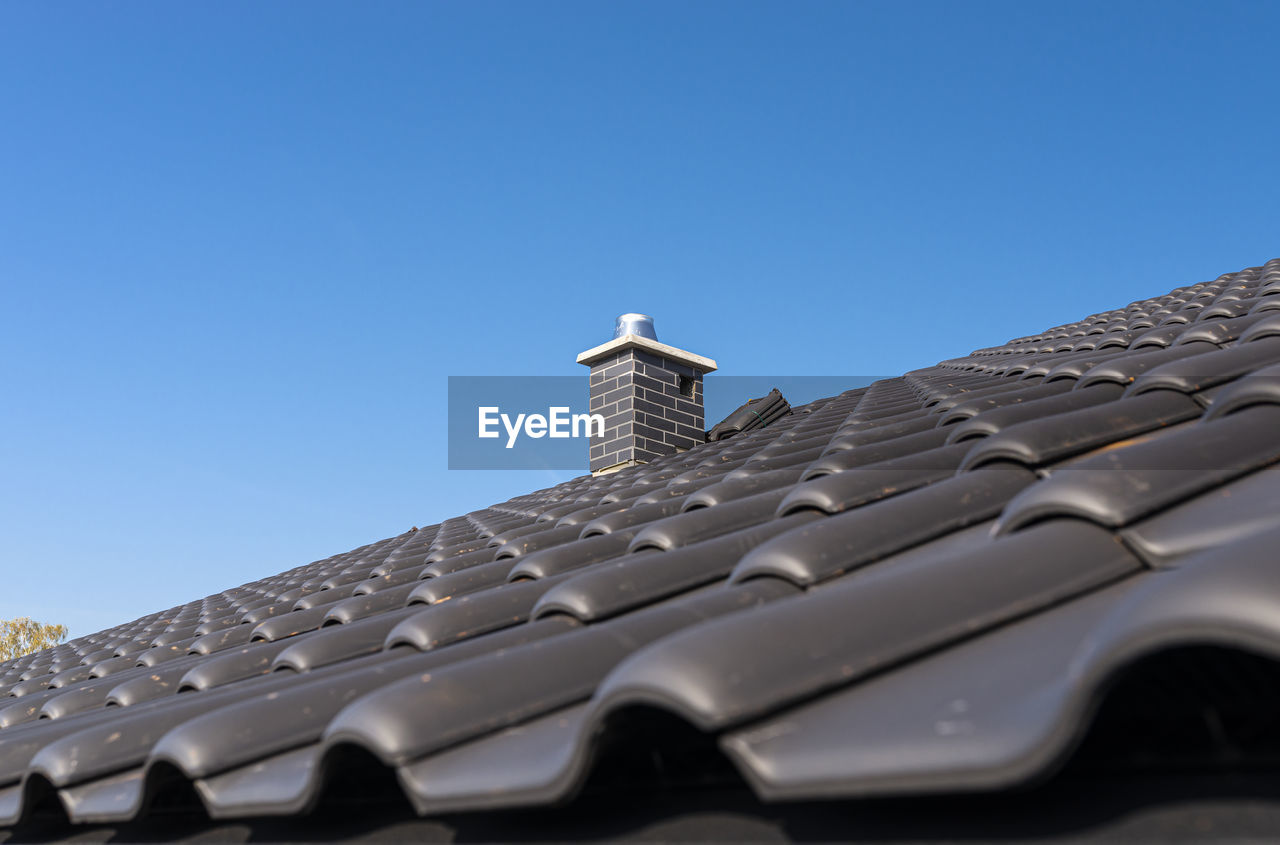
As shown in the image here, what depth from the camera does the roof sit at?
3.49ft

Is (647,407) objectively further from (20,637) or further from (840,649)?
(20,637)

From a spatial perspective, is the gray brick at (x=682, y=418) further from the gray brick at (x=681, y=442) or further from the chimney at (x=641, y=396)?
the gray brick at (x=681, y=442)

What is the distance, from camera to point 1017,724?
102 centimetres

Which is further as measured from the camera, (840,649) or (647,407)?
(647,407)

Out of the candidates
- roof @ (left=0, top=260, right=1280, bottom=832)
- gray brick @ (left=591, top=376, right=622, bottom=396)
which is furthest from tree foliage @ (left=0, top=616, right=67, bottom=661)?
roof @ (left=0, top=260, right=1280, bottom=832)

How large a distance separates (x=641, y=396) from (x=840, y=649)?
954cm

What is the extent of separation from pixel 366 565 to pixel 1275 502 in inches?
231

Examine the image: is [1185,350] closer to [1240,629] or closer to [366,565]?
[1240,629]

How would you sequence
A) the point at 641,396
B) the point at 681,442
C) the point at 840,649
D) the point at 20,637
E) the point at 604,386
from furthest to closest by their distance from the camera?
the point at 20,637, the point at 604,386, the point at 681,442, the point at 641,396, the point at 840,649

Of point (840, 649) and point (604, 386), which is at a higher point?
point (604, 386)

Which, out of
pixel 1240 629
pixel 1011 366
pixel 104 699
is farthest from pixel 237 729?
pixel 1011 366

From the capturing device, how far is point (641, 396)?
10.9 meters

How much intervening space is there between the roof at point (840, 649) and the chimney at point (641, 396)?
6736 mm

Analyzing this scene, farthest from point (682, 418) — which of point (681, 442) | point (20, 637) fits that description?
point (20, 637)
